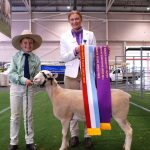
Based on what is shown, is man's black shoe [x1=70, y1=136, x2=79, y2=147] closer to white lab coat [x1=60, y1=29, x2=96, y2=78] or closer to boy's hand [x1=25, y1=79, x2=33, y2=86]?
white lab coat [x1=60, y1=29, x2=96, y2=78]

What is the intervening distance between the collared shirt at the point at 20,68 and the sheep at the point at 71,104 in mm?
249

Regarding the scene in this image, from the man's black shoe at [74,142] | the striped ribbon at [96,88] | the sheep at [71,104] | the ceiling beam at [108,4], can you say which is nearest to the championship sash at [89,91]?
the striped ribbon at [96,88]

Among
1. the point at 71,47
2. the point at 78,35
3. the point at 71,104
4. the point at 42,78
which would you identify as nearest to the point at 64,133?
the point at 71,104

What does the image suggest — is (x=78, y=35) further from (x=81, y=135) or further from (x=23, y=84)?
Answer: (x=81, y=135)

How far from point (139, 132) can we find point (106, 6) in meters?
27.7

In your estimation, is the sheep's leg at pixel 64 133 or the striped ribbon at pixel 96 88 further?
the sheep's leg at pixel 64 133

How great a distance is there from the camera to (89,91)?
15.1 ft

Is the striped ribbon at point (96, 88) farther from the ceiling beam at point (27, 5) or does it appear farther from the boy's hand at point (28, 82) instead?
the ceiling beam at point (27, 5)

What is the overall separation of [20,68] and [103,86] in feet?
3.89

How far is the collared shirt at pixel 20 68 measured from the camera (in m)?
4.73

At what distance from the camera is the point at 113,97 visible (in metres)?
→ 4.58

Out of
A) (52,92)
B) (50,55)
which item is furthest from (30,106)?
(50,55)

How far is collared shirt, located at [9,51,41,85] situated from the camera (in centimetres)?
473

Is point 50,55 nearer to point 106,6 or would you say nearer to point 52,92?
point 106,6
